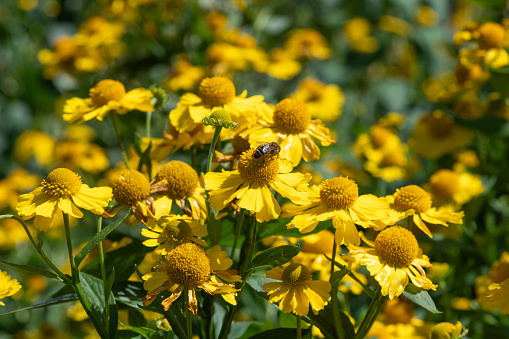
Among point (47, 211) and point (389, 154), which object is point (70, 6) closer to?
point (389, 154)

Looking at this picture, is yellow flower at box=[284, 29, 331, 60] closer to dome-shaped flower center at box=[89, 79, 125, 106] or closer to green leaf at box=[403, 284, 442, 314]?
dome-shaped flower center at box=[89, 79, 125, 106]

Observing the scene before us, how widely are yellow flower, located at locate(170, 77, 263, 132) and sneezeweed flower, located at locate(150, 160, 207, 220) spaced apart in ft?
0.32

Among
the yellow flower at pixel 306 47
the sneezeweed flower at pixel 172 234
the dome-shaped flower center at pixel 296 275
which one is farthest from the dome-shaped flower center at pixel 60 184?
the yellow flower at pixel 306 47

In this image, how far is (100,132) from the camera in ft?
10.0

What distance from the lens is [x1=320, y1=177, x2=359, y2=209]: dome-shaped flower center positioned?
→ 848 millimetres

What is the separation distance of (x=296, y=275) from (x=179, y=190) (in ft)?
0.84

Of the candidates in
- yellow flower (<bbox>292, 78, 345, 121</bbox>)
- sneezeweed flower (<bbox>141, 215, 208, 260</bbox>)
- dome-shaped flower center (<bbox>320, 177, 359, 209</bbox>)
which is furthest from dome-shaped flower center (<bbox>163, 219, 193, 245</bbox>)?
yellow flower (<bbox>292, 78, 345, 121</bbox>)

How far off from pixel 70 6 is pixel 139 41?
1.47m

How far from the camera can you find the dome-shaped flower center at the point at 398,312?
1.25m

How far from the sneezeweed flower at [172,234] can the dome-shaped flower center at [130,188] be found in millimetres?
68

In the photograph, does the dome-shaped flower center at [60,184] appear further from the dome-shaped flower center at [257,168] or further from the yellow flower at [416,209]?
the yellow flower at [416,209]

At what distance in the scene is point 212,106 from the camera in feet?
3.49

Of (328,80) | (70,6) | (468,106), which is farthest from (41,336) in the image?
(70,6)

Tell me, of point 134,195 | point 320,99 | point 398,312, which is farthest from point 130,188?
point 320,99
